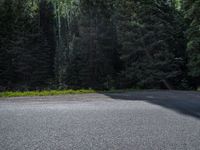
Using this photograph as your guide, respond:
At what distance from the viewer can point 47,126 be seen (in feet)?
20.4

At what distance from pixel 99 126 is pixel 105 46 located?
19.1m

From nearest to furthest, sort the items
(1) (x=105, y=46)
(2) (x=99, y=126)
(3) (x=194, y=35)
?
(2) (x=99, y=126) → (3) (x=194, y=35) → (1) (x=105, y=46)

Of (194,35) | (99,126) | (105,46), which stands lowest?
(99,126)

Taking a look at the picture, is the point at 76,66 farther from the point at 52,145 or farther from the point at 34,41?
the point at 52,145

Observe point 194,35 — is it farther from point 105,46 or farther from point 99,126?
point 99,126

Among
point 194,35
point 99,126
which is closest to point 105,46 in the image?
point 194,35

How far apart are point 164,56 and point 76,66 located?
276 inches

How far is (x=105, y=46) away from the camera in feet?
82.4

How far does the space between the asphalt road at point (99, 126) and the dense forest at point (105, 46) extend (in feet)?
41.6

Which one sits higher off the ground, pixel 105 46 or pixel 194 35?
pixel 105 46

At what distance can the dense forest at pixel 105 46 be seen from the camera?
21641mm

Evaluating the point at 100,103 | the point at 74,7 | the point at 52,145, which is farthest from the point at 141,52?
the point at 52,145

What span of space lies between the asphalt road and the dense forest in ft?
41.6

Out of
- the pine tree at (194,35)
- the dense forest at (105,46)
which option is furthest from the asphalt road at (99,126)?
the dense forest at (105,46)
